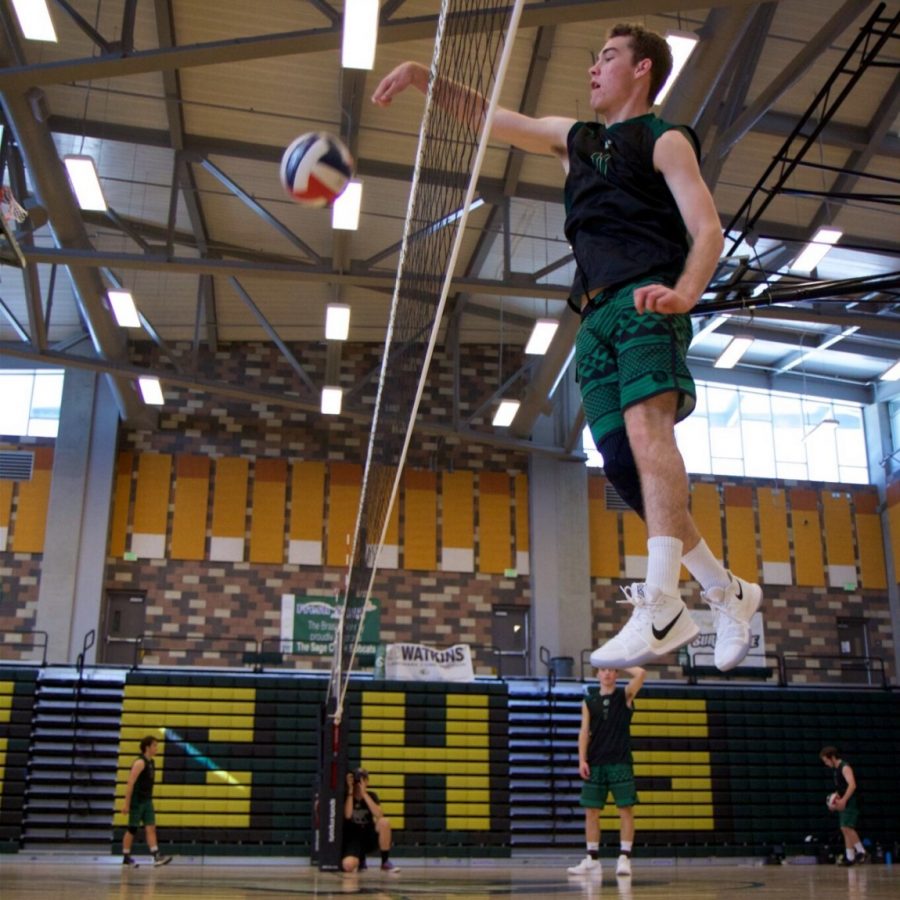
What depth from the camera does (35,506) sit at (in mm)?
25250

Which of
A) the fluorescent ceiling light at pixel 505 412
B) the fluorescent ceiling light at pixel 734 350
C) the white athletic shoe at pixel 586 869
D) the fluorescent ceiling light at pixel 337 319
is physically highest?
the fluorescent ceiling light at pixel 734 350

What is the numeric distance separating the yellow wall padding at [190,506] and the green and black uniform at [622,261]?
23.2 m

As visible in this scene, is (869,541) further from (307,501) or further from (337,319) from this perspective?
(337,319)

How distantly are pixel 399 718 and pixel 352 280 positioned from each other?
27.6 feet

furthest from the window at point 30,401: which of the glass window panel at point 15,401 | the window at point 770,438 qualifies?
the window at point 770,438

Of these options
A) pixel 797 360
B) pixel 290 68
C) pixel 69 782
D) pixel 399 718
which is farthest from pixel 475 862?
pixel 797 360

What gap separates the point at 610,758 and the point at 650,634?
27.7 feet

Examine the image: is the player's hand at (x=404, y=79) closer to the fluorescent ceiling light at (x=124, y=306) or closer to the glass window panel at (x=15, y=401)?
the fluorescent ceiling light at (x=124, y=306)

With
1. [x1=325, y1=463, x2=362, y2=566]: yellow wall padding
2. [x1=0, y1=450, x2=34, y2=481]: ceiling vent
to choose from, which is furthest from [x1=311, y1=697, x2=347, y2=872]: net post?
[x1=0, y1=450, x2=34, y2=481]: ceiling vent

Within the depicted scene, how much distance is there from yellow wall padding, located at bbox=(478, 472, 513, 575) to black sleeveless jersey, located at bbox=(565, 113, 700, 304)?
2329 cm

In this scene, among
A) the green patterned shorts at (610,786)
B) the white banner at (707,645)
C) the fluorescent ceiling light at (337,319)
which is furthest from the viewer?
the white banner at (707,645)

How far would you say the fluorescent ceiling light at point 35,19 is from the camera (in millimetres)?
11781

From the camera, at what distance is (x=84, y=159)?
572 inches

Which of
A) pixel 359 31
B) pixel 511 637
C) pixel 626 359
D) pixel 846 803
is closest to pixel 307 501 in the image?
pixel 511 637
